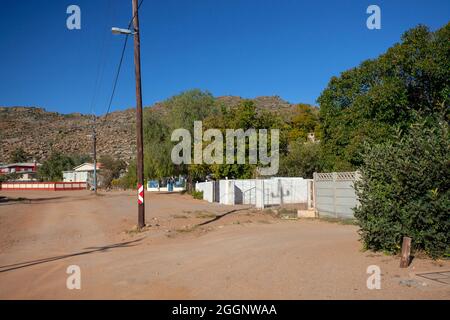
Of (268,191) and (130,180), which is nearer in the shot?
(268,191)

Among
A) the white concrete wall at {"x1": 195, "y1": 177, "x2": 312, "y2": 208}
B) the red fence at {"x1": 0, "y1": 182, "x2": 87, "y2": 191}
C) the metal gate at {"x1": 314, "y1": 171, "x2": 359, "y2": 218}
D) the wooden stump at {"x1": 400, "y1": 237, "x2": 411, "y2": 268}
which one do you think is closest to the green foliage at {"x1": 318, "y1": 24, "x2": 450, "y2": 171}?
the metal gate at {"x1": 314, "y1": 171, "x2": 359, "y2": 218}

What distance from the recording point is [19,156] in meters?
102

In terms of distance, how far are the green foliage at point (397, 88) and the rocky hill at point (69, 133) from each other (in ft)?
250

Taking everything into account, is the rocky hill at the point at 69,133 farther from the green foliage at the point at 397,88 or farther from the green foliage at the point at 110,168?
the green foliage at the point at 397,88

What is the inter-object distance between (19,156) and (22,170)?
7.70 meters

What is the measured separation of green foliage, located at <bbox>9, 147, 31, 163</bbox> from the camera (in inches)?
4006

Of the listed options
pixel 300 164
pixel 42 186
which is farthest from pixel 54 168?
pixel 300 164

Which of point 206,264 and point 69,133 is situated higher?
point 69,133

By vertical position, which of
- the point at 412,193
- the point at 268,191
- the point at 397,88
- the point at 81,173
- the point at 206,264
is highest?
the point at 397,88

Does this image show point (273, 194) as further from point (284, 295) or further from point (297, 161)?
point (284, 295)

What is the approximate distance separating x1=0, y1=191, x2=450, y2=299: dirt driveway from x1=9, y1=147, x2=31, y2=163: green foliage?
9580 cm

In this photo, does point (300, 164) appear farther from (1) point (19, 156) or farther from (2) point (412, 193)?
(1) point (19, 156)

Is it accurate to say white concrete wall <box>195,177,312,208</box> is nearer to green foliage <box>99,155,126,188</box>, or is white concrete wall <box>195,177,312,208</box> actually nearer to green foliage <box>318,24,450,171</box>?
green foliage <box>318,24,450,171</box>
